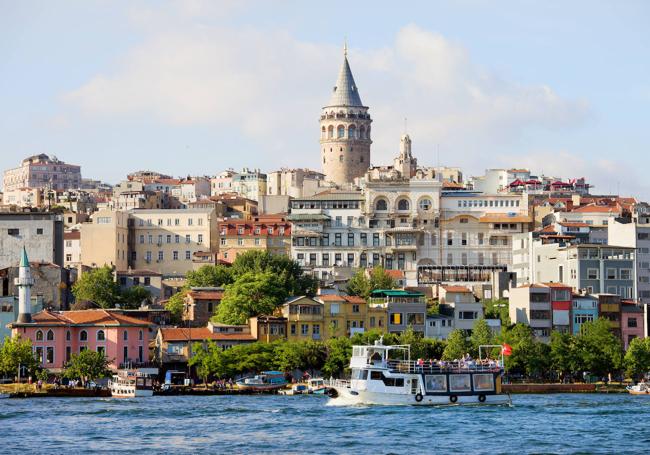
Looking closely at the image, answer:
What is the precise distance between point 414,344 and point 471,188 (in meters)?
57.0

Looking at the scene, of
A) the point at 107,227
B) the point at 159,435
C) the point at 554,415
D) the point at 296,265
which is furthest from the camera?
the point at 107,227

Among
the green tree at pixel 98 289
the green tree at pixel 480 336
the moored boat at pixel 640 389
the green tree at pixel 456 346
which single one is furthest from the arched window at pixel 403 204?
the moored boat at pixel 640 389

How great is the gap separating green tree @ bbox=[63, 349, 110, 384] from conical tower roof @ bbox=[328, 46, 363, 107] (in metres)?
82.6

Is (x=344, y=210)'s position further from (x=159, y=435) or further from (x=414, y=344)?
(x=159, y=435)

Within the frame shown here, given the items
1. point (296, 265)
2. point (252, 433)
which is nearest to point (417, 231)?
point (296, 265)

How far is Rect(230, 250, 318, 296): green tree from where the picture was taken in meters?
118

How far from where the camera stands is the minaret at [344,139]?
17238cm

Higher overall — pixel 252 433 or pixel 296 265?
pixel 296 265

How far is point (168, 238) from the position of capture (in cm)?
13912

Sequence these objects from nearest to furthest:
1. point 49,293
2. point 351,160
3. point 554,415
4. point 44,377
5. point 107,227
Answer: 1. point 554,415
2. point 44,377
3. point 49,293
4. point 107,227
5. point 351,160

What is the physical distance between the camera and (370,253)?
136125 millimetres

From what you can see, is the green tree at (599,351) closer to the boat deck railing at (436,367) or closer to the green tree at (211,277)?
the boat deck railing at (436,367)

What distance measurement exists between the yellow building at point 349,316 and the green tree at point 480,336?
6.30 metres

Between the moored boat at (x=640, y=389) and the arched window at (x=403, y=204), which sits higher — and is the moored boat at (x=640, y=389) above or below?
below
